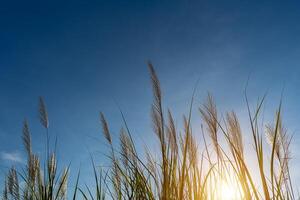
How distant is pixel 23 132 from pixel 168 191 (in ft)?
10.2

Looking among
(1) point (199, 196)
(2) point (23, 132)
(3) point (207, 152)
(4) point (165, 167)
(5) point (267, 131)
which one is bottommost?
(1) point (199, 196)

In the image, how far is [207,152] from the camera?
7.96 ft

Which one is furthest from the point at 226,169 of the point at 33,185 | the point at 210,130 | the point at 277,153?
the point at 33,185

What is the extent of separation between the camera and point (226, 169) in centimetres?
244

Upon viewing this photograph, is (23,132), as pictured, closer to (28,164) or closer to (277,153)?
(28,164)

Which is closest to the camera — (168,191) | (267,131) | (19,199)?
(168,191)

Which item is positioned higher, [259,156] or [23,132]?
[23,132]

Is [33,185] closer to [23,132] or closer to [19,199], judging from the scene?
[19,199]

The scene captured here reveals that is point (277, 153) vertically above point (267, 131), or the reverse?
point (267, 131)

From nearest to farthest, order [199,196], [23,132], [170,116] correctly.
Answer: [199,196]
[170,116]
[23,132]

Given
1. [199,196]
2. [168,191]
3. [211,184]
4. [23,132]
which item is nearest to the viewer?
[168,191]

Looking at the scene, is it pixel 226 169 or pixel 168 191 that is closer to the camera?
pixel 168 191

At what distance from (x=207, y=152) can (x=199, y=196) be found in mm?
485

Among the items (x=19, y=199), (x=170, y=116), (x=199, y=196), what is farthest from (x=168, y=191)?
(x=19, y=199)
